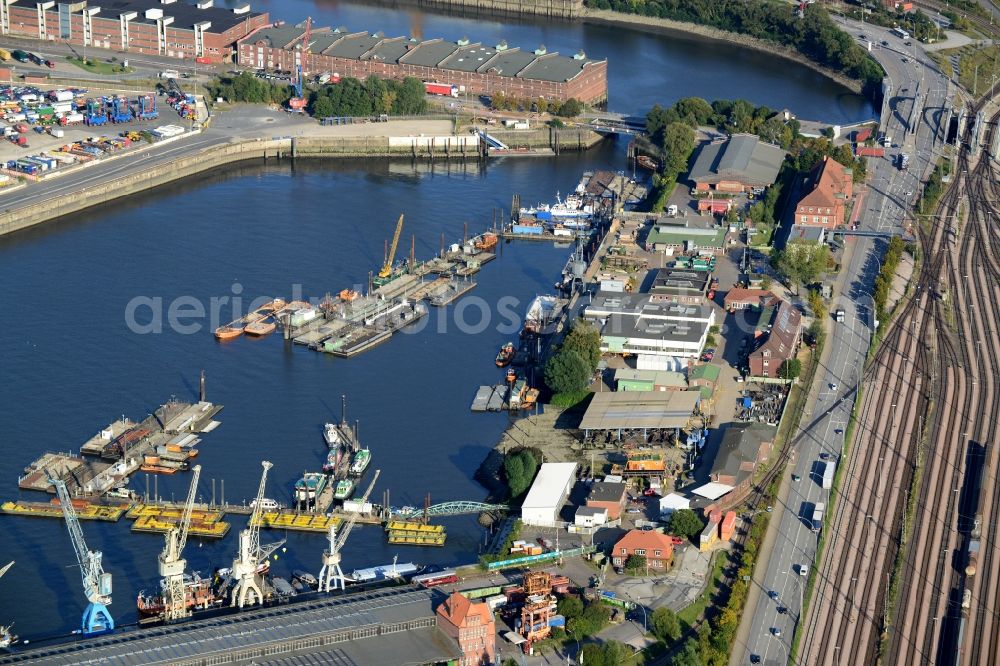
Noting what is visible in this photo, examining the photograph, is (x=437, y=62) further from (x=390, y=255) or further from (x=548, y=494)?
(x=548, y=494)

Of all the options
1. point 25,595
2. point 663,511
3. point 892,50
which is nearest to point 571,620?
point 663,511

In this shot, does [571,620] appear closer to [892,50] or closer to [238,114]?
[238,114]

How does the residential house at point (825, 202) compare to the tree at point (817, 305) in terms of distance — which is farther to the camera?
the residential house at point (825, 202)

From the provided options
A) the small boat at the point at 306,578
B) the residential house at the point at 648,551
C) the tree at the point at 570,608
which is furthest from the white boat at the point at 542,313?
the tree at the point at 570,608

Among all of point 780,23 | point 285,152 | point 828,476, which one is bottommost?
point 285,152

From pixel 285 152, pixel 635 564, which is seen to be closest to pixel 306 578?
pixel 635 564

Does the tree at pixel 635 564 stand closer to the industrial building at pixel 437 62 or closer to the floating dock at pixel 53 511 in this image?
the floating dock at pixel 53 511
